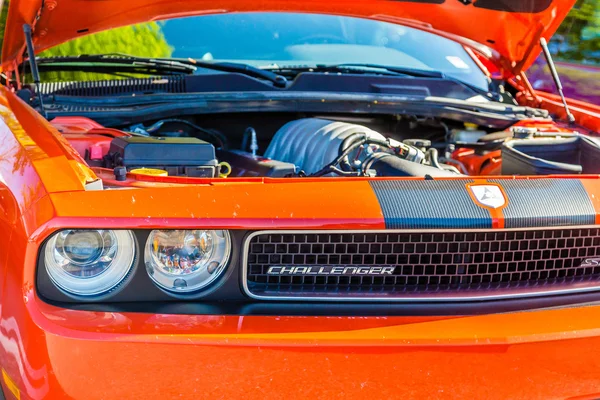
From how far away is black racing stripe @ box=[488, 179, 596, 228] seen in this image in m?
1.50

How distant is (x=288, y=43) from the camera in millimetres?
3254

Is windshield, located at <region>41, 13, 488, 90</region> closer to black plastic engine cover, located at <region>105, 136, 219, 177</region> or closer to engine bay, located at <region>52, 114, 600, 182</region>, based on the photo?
engine bay, located at <region>52, 114, 600, 182</region>

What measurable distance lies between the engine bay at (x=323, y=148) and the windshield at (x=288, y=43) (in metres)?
0.41

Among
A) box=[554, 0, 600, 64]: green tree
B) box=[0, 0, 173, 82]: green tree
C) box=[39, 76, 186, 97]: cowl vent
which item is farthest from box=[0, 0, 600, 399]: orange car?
box=[554, 0, 600, 64]: green tree

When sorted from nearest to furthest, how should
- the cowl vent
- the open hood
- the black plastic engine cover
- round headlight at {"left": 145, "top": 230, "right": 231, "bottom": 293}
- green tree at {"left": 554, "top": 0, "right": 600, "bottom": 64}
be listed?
round headlight at {"left": 145, "top": 230, "right": 231, "bottom": 293}
the black plastic engine cover
the open hood
the cowl vent
green tree at {"left": 554, "top": 0, "right": 600, "bottom": 64}

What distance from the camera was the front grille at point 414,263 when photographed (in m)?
1.46

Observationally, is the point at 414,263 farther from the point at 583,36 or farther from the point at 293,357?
the point at 583,36

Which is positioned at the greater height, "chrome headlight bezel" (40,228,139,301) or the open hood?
the open hood

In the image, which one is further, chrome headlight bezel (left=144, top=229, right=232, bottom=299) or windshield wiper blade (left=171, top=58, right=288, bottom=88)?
windshield wiper blade (left=171, top=58, right=288, bottom=88)

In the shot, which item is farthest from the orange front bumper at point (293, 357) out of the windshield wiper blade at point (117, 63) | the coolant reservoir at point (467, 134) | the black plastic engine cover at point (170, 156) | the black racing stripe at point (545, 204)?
the windshield wiper blade at point (117, 63)

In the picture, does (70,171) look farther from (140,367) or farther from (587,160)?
(587,160)

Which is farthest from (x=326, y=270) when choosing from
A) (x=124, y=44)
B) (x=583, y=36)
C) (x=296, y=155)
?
(x=583, y=36)

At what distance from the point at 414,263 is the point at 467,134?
157cm

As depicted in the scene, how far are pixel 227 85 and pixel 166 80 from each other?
0.26 meters
